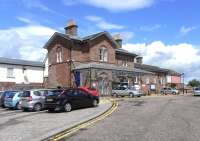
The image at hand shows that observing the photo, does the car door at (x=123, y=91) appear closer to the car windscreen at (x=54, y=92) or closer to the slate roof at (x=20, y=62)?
the slate roof at (x=20, y=62)

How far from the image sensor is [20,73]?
53531 mm

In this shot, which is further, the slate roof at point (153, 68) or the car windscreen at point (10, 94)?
the slate roof at point (153, 68)

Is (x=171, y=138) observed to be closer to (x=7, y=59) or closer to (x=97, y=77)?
(x=97, y=77)

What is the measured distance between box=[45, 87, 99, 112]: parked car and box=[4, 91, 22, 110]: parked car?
3869 millimetres

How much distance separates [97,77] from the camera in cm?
4728

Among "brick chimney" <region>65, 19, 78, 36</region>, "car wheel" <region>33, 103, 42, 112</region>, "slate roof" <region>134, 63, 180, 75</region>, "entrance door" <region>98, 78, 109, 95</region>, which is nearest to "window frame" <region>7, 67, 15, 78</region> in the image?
"brick chimney" <region>65, 19, 78, 36</region>

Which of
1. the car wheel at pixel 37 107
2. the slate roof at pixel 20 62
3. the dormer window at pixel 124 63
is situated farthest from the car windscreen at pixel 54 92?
the dormer window at pixel 124 63

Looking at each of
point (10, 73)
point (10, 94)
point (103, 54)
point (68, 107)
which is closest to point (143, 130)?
point (68, 107)

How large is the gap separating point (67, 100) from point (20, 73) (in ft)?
98.4

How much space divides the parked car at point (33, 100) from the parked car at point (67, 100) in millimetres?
1152

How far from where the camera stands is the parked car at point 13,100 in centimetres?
2895

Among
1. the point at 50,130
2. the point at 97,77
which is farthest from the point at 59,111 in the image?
the point at 97,77

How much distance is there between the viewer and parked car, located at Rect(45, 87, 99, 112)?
24.7 meters

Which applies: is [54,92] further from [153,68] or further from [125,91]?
[153,68]
